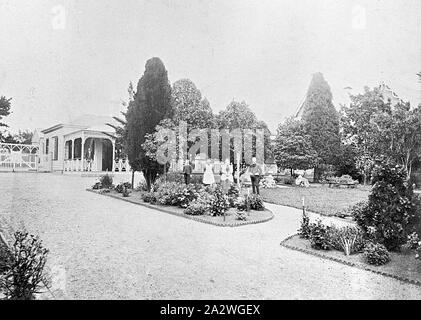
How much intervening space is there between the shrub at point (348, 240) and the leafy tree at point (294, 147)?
492 cm

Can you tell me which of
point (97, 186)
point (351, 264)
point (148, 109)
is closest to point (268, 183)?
point (148, 109)

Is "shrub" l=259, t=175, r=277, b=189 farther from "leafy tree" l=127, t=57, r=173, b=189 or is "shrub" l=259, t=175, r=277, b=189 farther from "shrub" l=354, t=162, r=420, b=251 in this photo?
"shrub" l=354, t=162, r=420, b=251

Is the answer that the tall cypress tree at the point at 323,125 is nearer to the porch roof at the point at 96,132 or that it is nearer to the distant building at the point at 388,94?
the distant building at the point at 388,94

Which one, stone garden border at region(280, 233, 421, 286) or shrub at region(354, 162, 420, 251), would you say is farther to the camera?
shrub at region(354, 162, 420, 251)

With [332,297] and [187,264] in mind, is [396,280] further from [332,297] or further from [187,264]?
[187,264]

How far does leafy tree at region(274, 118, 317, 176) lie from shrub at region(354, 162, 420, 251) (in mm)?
5083

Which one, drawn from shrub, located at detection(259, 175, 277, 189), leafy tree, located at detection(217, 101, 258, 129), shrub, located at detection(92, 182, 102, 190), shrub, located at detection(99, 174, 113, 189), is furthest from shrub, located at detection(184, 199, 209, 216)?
leafy tree, located at detection(217, 101, 258, 129)

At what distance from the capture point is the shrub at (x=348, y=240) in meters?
4.90

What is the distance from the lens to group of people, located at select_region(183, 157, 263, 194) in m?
12.3

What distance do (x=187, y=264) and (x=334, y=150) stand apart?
591 centimetres

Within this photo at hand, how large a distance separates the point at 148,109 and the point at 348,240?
994 cm

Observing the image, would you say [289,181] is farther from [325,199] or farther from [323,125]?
[323,125]

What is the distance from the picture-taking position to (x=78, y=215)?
783cm

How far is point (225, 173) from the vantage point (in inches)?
727
